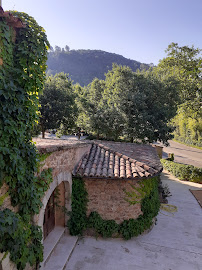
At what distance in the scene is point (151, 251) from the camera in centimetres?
787

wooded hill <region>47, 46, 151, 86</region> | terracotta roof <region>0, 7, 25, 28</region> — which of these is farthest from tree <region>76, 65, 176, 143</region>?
wooded hill <region>47, 46, 151, 86</region>

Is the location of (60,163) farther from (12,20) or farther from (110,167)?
(12,20)

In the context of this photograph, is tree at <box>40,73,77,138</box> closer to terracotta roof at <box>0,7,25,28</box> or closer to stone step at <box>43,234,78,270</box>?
stone step at <box>43,234,78,270</box>

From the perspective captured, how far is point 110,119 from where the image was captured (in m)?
19.1

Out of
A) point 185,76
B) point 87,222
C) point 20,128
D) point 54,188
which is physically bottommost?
point 87,222

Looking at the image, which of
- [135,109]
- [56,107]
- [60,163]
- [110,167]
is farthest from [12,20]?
[56,107]

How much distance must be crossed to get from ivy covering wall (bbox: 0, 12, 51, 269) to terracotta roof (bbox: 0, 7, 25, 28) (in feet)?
0.33

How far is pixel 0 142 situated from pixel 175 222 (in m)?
10.1

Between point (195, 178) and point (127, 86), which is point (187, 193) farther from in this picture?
point (127, 86)

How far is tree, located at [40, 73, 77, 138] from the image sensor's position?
18891 mm

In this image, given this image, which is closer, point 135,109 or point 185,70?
point 135,109

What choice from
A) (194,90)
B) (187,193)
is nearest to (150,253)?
(187,193)

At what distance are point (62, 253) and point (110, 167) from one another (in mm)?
3782

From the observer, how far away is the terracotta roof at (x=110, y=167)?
8.02 m
